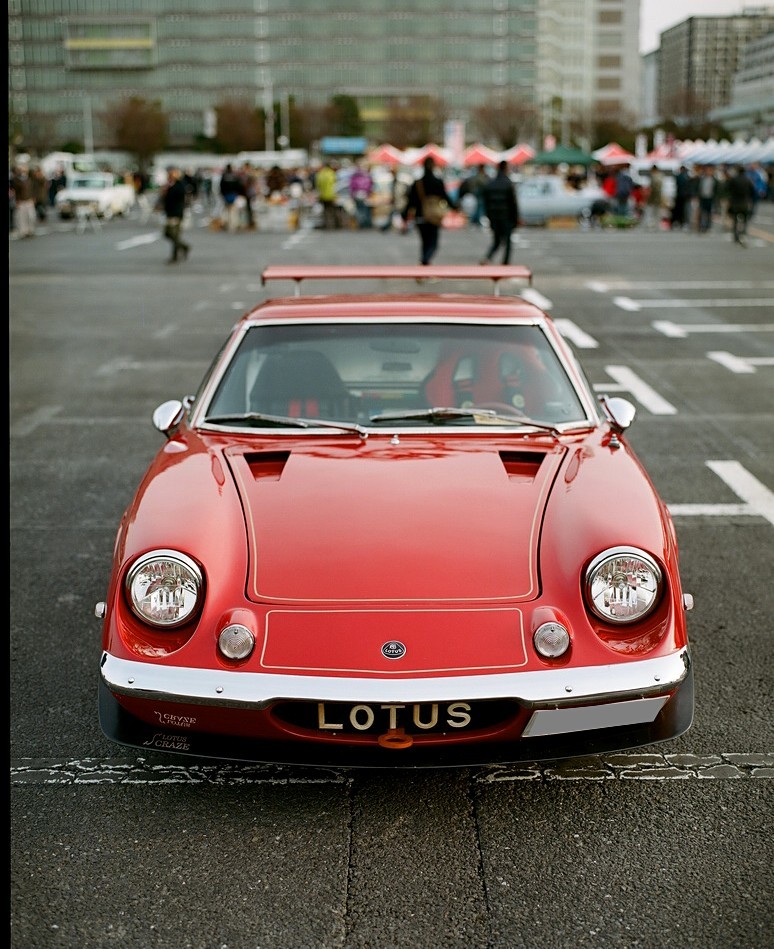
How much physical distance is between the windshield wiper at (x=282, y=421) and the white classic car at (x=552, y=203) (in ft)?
109

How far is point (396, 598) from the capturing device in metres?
3.56

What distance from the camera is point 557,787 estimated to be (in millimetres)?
3734

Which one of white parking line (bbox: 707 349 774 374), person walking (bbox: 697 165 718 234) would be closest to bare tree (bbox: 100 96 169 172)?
person walking (bbox: 697 165 718 234)

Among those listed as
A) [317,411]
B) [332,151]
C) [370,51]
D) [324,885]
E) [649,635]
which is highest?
[370,51]

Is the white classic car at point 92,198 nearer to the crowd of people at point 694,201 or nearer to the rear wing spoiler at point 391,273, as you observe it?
the crowd of people at point 694,201

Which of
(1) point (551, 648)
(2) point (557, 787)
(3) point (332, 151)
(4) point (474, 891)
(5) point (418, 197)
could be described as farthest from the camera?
(3) point (332, 151)

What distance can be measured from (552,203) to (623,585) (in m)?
34.8

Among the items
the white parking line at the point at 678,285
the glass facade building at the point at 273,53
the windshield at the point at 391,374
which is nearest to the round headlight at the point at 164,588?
the windshield at the point at 391,374

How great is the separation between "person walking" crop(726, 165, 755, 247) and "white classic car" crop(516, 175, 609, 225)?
9.01m

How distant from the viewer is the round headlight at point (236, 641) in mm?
3436

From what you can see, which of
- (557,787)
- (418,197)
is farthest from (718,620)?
(418,197)

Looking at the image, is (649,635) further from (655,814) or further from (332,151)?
(332,151)

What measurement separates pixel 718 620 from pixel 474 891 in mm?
2416

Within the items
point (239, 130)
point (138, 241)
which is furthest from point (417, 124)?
point (138, 241)
